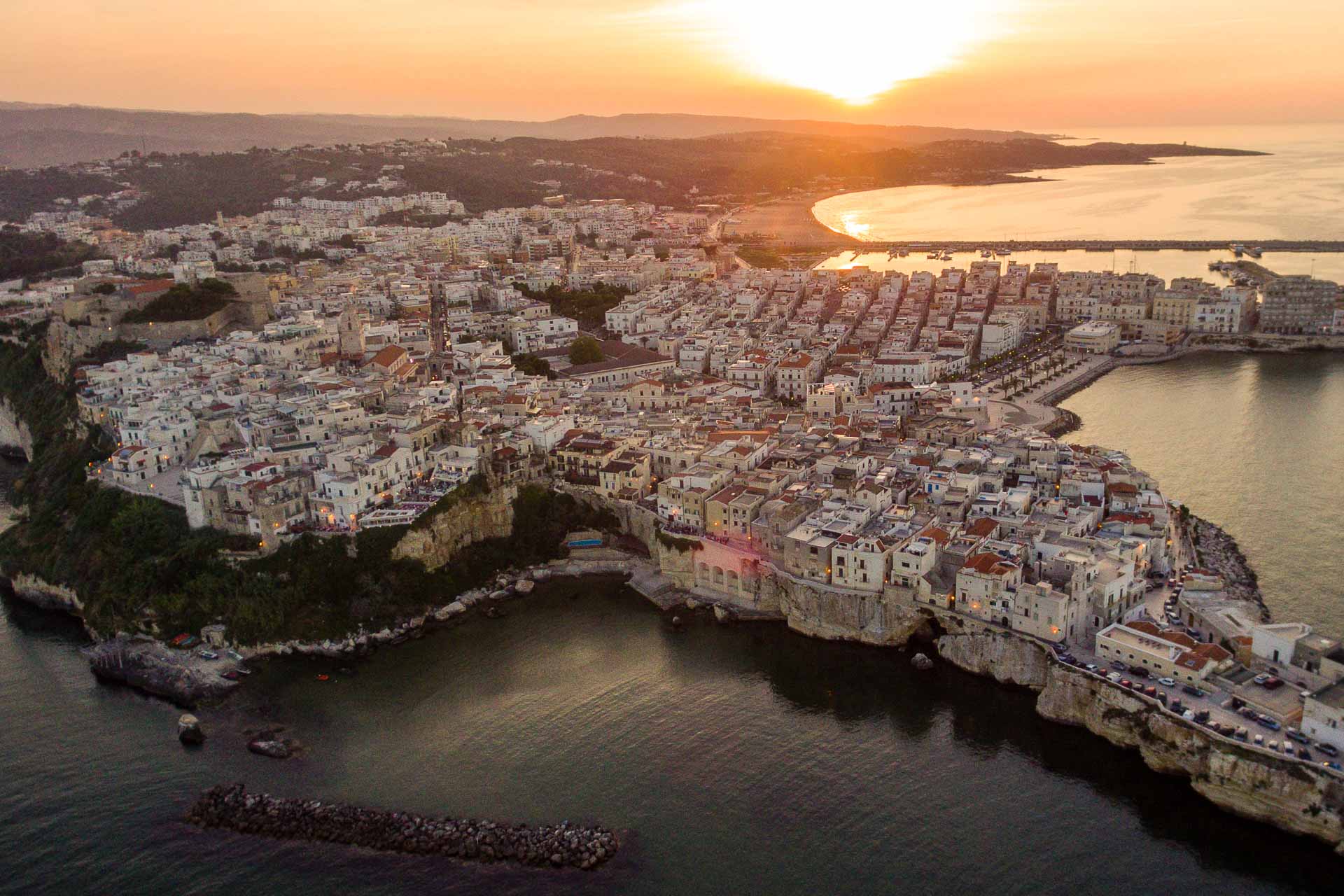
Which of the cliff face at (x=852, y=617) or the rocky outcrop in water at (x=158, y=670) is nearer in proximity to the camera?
the rocky outcrop in water at (x=158, y=670)

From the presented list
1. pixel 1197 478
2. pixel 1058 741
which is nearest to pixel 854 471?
pixel 1058 741

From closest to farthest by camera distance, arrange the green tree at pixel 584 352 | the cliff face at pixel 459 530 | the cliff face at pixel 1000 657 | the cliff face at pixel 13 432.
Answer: the cliff face at pixel 1000 657, the cliff face at pixel 459 530, the cliff face at pixel 13 432, the green tree at pixel 584 352

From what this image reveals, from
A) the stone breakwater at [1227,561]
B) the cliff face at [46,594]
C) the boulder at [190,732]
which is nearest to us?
the boulder at [190,732]

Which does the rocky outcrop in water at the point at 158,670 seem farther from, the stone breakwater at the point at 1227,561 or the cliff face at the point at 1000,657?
the stone breakwater at the point at 1227,561

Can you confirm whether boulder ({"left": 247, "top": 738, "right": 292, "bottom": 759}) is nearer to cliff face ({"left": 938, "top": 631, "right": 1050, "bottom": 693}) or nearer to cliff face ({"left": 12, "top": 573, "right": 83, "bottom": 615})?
cliff face ({"left": 12, "top": 573, "right": 83, "bottom": 615})

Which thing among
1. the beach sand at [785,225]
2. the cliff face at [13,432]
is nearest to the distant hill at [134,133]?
the beach sand at [785,225]

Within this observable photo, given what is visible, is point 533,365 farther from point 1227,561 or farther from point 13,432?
point 1227,561

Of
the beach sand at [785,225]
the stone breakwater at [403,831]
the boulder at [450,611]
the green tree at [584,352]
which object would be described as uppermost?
the beach sand at [785,225]
